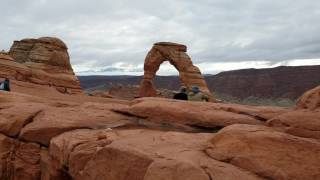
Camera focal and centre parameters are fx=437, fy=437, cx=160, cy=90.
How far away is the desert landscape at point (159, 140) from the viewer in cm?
623

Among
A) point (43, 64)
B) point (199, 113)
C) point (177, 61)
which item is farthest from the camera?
point (177, 61)

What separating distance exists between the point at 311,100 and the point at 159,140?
274 cm

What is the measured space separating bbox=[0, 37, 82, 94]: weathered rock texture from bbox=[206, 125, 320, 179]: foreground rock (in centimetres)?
2485

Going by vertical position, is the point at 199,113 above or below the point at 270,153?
above

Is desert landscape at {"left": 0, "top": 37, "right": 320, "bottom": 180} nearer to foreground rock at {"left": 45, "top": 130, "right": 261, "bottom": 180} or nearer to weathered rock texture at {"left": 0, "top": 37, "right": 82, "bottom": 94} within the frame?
foreground rock at {"left": 45, "top": 130, "right": 261, "bottom": 180}

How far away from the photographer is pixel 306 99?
749 centimetres

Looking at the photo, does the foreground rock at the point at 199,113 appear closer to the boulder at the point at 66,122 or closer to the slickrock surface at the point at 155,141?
the slickrock surface at the point at 155,141

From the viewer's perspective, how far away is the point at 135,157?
7129 millimetres

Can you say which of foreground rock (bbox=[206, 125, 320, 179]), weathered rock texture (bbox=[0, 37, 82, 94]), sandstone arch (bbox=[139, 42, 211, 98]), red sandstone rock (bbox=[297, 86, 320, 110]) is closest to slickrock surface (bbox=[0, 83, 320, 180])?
foreground rock (bbox=[206, 125, 320, 179])

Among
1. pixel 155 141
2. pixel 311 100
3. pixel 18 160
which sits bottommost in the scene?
pixel 18 160

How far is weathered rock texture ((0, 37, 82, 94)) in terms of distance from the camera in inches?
1190

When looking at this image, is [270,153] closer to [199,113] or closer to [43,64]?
[199,113]

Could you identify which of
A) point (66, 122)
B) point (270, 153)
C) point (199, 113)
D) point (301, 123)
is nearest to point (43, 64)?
point (66, 122)

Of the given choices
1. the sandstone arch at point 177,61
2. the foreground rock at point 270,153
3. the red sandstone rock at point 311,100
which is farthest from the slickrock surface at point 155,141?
the sandstone arch at point 177,61
